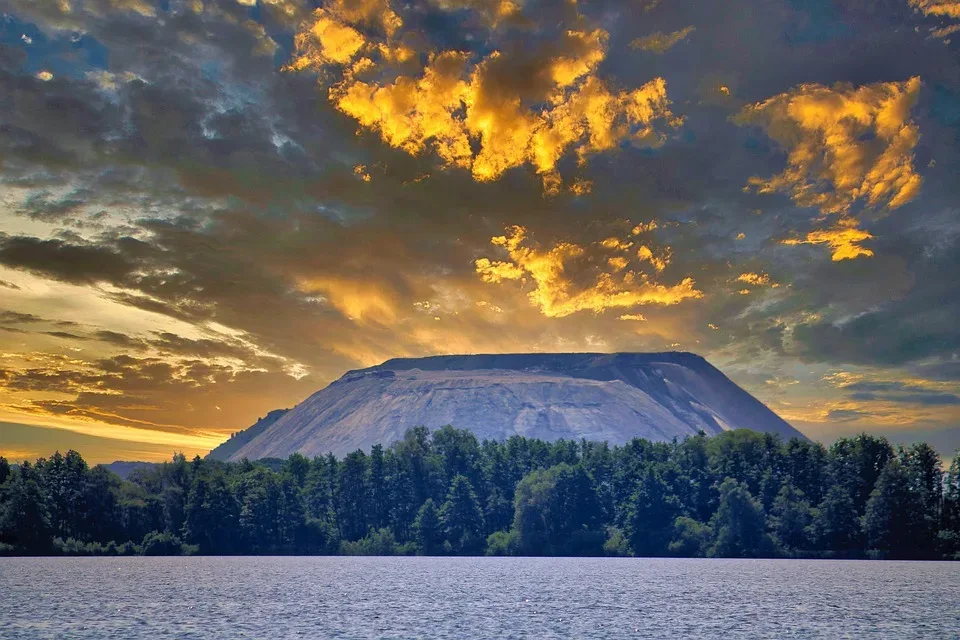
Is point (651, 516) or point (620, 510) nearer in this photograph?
point (651, 516)

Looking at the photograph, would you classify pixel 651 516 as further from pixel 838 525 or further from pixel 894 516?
pixel 894 516

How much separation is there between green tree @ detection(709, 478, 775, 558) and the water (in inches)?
1384

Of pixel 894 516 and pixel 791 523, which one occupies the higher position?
pixel 894 516

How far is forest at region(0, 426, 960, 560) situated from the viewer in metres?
162

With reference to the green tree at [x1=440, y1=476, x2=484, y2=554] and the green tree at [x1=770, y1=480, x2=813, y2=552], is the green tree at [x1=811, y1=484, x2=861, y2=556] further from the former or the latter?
the green tree at [x1=440, y1=476, x2=484, y2=554]

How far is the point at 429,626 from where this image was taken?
65.7 metres

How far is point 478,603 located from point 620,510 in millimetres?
113556

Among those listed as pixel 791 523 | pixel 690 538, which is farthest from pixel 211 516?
pixel 791 523

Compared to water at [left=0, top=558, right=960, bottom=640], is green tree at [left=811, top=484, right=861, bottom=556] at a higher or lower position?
higher

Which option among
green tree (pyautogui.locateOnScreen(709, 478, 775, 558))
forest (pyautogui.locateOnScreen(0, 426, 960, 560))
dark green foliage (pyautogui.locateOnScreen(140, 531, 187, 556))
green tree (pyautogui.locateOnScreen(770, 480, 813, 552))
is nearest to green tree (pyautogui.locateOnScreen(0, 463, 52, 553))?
forest (pyautogui.locateOnScreen(0, 426, 960, 560))

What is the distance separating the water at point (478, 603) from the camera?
206ft

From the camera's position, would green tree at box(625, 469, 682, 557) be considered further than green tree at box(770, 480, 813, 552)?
Yes

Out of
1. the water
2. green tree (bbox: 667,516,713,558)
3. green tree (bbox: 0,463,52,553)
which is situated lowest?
the water

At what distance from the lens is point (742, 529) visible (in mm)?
170750
